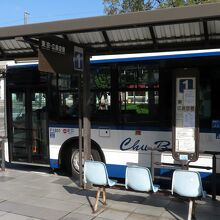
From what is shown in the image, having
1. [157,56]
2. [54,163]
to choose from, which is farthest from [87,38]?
[54,163]

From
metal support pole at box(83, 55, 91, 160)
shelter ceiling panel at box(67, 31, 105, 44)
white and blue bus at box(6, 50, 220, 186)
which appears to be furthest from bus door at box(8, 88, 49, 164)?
shelter ceiling panel at box(67, 31, 105, 44)

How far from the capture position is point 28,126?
362 inches

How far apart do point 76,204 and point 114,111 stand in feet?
7.04

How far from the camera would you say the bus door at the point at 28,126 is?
9023 mm

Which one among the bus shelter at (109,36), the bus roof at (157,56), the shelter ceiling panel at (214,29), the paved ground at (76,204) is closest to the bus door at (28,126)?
the paved ground at (76,204)

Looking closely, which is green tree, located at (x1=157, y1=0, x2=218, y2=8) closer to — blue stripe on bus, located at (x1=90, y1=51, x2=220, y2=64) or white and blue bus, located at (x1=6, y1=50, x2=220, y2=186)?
blue stripe on bus, located at (x1=90, y1=51, x2=220, y2=64)

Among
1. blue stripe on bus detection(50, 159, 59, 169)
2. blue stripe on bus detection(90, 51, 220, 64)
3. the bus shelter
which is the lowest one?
blue stripe on bus detection(50, 159, 59, 169)

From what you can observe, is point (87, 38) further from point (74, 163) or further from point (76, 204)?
point (74, 163)

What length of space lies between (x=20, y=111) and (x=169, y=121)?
3.76 m

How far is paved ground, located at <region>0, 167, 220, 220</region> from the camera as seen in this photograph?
591 centimetres

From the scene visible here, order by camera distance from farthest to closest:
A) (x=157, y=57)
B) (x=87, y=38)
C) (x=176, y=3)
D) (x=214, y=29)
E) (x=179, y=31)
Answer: (x=176, y=3), (x=157, y=57), (x=87, y=38), (x=179, y=31), (x=214, y=29)

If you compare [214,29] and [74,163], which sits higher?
[214,29]

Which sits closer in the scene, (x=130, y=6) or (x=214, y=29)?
(x=214, y=29)

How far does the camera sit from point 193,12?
4.79 meters
